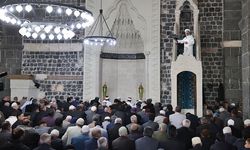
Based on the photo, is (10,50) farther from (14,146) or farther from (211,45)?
(14,146)

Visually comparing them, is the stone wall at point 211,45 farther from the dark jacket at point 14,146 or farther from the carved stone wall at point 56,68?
the dark jacket at point 14,146

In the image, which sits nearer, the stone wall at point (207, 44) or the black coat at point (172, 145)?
the black coat at point (172, 145)

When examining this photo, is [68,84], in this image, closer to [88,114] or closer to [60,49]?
[60,49]

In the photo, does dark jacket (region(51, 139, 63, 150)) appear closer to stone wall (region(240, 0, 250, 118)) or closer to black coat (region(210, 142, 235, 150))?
black coat (region(210, 142, 235, 150))

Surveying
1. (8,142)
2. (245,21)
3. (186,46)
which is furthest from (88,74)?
(8,142)

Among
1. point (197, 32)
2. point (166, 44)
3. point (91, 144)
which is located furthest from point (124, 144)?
point (166, 44)

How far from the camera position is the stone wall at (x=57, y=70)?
53.0 feet

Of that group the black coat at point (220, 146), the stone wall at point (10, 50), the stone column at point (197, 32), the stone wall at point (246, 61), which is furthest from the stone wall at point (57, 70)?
the black coat at point (220, 146)

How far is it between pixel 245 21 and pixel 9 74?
1006cm

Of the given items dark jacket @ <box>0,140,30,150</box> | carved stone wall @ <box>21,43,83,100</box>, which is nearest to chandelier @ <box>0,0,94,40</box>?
dark jacket @ <box>0,140,30,150</box>

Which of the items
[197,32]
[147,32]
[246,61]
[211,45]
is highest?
[147,32]

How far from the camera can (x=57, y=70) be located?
16.3 m

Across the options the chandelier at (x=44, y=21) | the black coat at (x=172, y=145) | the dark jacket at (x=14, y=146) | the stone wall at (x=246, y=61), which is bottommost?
the black coat at (x=172, y=145)

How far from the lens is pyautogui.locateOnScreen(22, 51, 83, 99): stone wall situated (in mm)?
16156
